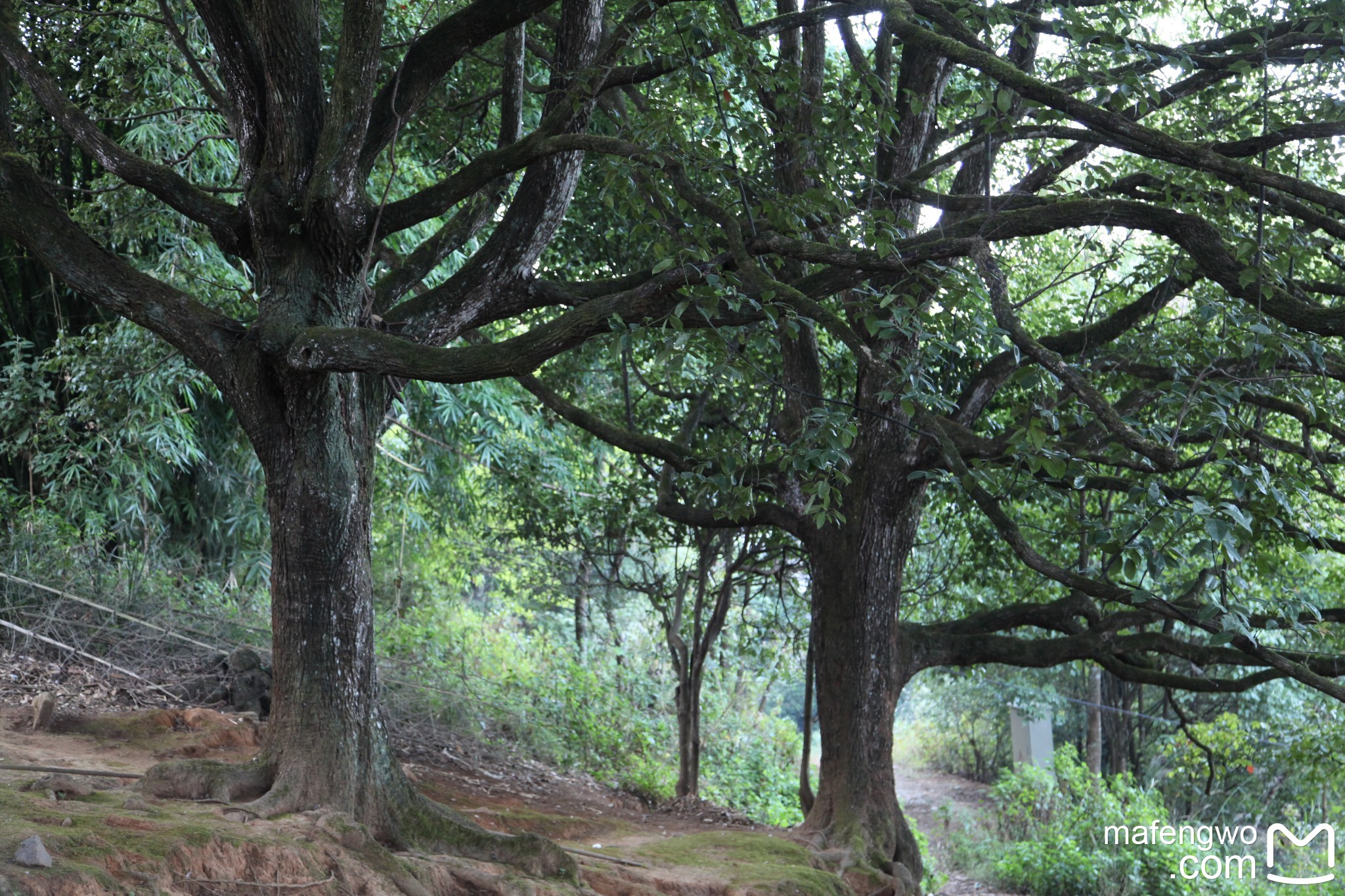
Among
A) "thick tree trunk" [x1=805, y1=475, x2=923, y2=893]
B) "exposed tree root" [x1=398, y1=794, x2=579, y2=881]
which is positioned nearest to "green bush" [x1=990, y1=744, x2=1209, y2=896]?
"thick tree trunk" [x1=805, y1=475, x2=923, y2=893]

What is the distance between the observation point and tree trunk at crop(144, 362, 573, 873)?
4.64 metres

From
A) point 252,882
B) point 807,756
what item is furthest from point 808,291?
point 807,756

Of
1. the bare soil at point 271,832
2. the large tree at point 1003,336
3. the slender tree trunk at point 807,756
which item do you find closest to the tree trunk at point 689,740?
the bare soil at point 271,832

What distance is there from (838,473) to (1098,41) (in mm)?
2108

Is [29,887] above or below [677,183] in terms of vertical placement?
below

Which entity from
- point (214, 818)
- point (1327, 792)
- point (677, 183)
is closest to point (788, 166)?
point (677, 183)

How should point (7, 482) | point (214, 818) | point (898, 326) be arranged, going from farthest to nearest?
point (7, 482) → point (214, 818) → point (898, 326)

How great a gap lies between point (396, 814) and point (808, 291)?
10.3ft

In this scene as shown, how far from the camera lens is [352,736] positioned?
4730mm

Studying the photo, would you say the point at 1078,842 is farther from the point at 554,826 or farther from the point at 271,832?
the point at 271,832

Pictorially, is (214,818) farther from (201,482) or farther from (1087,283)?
(1087,283)

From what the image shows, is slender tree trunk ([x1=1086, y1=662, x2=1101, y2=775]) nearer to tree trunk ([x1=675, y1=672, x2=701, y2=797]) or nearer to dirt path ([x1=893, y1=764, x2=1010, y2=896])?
dirt path ([x1=893, y1=764, x2=1010, y2=896])

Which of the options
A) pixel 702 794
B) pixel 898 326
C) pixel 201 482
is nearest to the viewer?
pixel 898 326

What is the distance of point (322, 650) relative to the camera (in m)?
4.70
